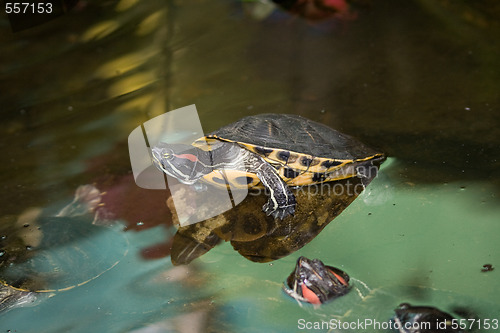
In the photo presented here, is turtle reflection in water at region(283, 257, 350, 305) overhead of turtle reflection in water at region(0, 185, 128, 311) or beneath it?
overhead

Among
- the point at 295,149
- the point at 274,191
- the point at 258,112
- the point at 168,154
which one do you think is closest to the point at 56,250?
the point at 168,154

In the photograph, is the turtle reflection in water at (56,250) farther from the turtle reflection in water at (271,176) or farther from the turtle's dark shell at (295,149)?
the turtle's dark shell at (295,149)

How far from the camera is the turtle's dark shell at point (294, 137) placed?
303 cm

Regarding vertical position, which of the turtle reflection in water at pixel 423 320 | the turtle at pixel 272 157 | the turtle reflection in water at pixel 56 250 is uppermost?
the turtle at pixel 272 157

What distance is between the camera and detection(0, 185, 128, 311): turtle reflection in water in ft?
8.89

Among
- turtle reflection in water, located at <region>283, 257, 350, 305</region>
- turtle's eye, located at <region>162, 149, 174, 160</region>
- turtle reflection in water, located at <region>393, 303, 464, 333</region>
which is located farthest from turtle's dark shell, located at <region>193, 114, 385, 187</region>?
turtle reflection in water, located at <region>393, 303, 464, 333</region>

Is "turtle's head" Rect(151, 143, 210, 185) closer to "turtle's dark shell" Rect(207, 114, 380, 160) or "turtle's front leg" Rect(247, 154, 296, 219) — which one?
"turtle's dark shell" Rect(207, 114, 380, 160)

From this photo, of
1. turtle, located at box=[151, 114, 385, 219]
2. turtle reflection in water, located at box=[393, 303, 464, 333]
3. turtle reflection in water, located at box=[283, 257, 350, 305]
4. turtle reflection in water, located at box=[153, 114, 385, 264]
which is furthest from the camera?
turtle, located at box=[151, 114, 385, 219]

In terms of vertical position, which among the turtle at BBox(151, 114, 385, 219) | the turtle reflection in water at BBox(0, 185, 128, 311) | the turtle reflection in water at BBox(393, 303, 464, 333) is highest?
the turtle at BBox(151, 114, 385, 219)

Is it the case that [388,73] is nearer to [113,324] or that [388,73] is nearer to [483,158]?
[483,158]

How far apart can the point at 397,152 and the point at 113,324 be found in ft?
7.27

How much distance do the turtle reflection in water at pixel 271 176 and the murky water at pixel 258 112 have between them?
0.12 m

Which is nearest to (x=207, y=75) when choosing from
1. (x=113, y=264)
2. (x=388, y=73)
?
(x=388, y=73)

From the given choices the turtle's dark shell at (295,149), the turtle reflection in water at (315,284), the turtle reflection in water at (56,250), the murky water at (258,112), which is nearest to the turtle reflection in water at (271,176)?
the turtle's dark shell at (295,149)
